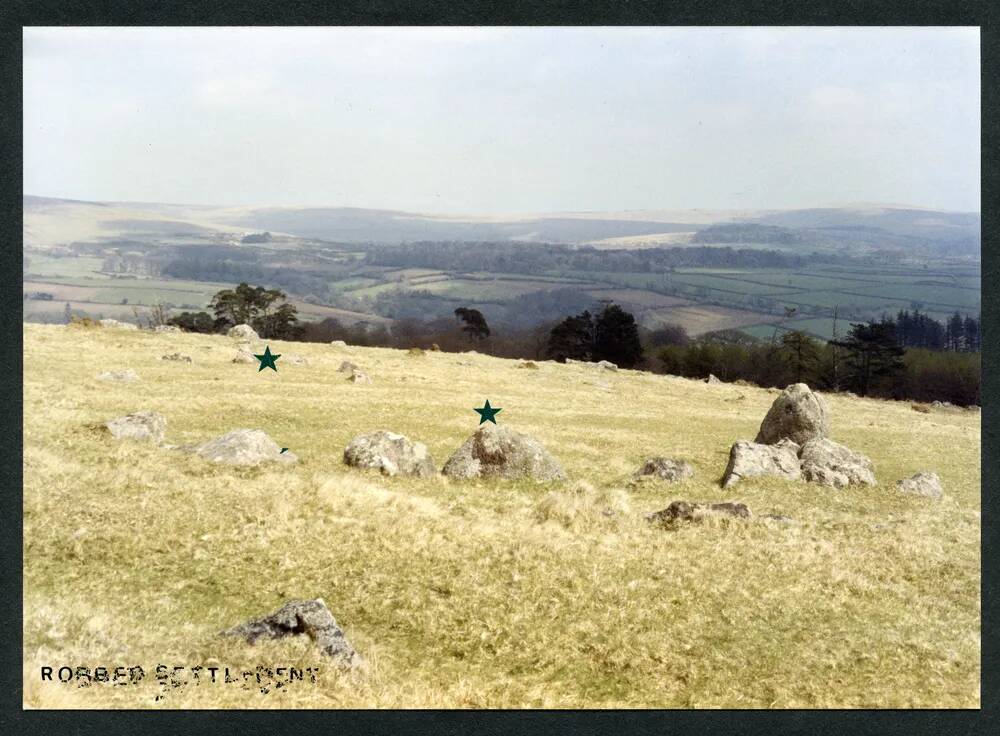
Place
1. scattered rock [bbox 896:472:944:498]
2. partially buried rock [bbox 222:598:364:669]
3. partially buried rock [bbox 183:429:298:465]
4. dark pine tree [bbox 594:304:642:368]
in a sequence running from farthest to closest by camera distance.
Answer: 1. dark pine tree [bbox 594:304:642:368]
2. partially buried rock [bbox 183:429:298:465]
3. scattered rock [bbox 896:472:944:498]
4. partially buried rock [bbox 222:598:364:669]

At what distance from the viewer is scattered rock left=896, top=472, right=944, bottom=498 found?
14.3 m

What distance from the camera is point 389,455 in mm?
15109

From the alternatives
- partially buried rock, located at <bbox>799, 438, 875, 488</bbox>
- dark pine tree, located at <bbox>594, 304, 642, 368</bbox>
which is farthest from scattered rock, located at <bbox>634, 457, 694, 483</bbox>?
dark pine tree, located at <bbox>594, 304, 642, 368</bbox>

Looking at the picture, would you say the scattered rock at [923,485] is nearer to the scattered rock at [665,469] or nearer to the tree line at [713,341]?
the tree line at [713,341]

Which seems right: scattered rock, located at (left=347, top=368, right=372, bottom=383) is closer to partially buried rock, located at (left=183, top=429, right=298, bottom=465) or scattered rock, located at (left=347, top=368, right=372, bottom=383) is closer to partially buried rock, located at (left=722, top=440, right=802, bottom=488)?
partially buried rock, located at (left=183, top=429, right=298, bottom=465)

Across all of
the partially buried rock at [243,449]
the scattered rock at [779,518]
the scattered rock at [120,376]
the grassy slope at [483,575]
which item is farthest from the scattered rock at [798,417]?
the scattered rock at [120,376]

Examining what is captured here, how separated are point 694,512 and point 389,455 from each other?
18.8 feet

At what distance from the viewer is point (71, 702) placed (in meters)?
9.23

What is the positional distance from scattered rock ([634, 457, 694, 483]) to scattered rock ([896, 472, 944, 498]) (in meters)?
4.06

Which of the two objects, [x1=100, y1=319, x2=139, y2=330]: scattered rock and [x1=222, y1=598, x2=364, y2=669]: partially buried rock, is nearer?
[x1=222, y1=598, x2=364, y2=669]: partially buried rock

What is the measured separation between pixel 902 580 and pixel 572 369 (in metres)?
14.1

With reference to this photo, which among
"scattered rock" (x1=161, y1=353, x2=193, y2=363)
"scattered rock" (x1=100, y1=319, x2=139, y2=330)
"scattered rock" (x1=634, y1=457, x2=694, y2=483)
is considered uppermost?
"scattered rock" (x1=100, y1=319, x2=139, y2=330)

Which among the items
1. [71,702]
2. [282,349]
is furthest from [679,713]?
[282,349]
